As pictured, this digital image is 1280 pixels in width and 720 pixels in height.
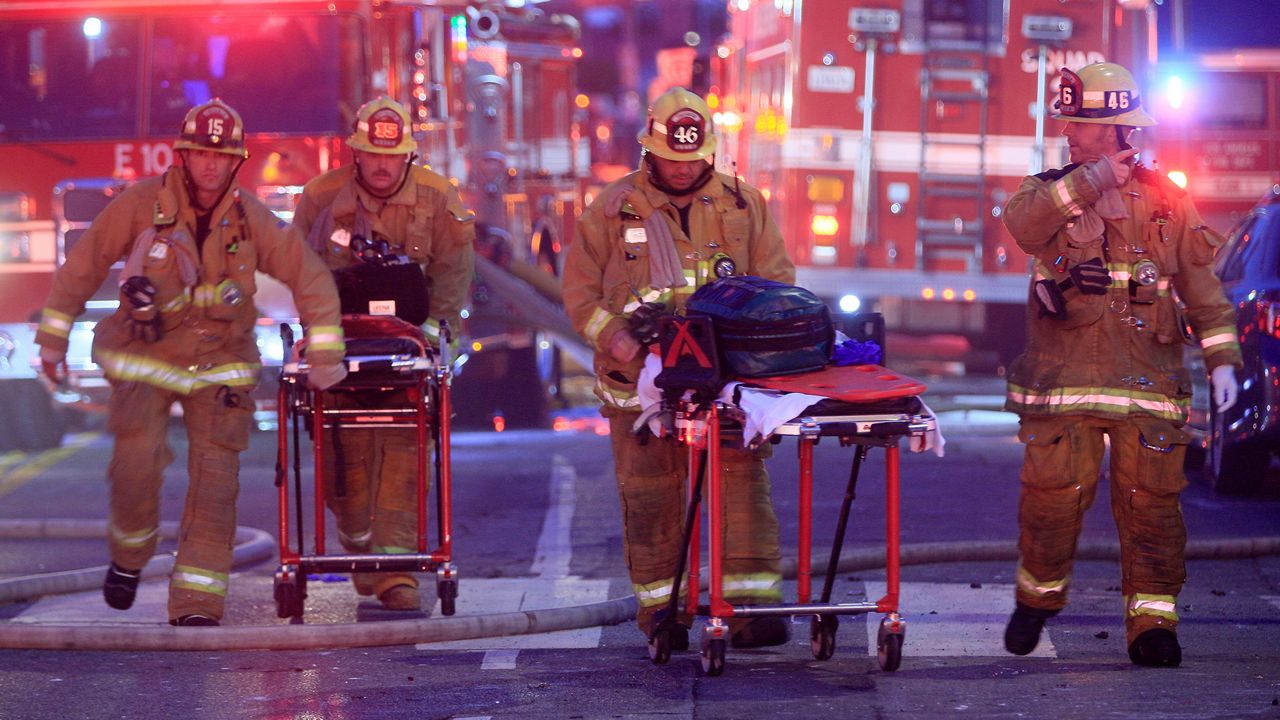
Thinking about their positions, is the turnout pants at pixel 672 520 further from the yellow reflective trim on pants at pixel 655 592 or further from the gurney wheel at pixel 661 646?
the gurney wheel at pixel 661 646

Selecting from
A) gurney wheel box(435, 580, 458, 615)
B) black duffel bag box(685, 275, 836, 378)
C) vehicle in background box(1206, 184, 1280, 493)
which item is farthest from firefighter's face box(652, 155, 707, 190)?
vehicle in background box(1206, 184, 1280, 493)

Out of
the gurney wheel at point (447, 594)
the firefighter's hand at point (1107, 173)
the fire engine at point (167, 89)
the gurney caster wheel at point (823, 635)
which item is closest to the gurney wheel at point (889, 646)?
the gurney caster wheel at point (823, 635)

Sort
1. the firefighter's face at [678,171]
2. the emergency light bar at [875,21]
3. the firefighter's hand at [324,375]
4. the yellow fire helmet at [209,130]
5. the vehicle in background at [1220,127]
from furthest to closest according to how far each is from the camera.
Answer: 1. the emergency light bar at [875,21]
2. the vehicle in background at [1220,127]
3. the yellow fire helmet at [209,130]
4. the firefighter's hand at [324,375]
5. the firefighter's face at [678,171]

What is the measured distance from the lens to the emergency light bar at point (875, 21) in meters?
15.7

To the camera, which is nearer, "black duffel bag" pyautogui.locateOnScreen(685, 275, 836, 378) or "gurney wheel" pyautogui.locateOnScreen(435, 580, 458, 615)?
"black duffel bag" pyautogui.locateOnScreen(685, 275, 836, 378)

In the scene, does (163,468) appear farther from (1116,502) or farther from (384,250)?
(1116,502)

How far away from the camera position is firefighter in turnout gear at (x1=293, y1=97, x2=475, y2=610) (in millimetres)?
7570

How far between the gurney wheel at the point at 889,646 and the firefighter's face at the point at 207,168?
2.78m

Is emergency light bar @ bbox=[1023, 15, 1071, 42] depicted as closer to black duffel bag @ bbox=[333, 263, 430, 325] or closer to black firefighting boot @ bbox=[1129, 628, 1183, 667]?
black duffel bag @ bbox=[333, 263, 430, 325]

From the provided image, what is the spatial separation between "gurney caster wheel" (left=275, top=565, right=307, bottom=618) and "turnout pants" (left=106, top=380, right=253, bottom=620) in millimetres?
186

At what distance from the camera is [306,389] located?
718 centimetres

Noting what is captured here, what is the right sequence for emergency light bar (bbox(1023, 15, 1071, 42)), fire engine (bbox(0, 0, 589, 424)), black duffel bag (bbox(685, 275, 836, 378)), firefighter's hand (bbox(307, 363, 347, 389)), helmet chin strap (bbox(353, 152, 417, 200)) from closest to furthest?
black duffel bag (bbox(685, 275, 836, 378)) < firefighter's hand (bbox(307, 363, 347, 389)) < helmet chin strap (bbox(353, 152, 417, 200)) < fire engine (bbox(0, 0, 589, 424)) < emergency light bar (bbox(1023, 15, 1071, 42))

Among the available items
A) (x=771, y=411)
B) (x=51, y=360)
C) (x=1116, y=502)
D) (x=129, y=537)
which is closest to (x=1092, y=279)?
(x=1116, y=502)

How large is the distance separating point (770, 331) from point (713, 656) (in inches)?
38.5
